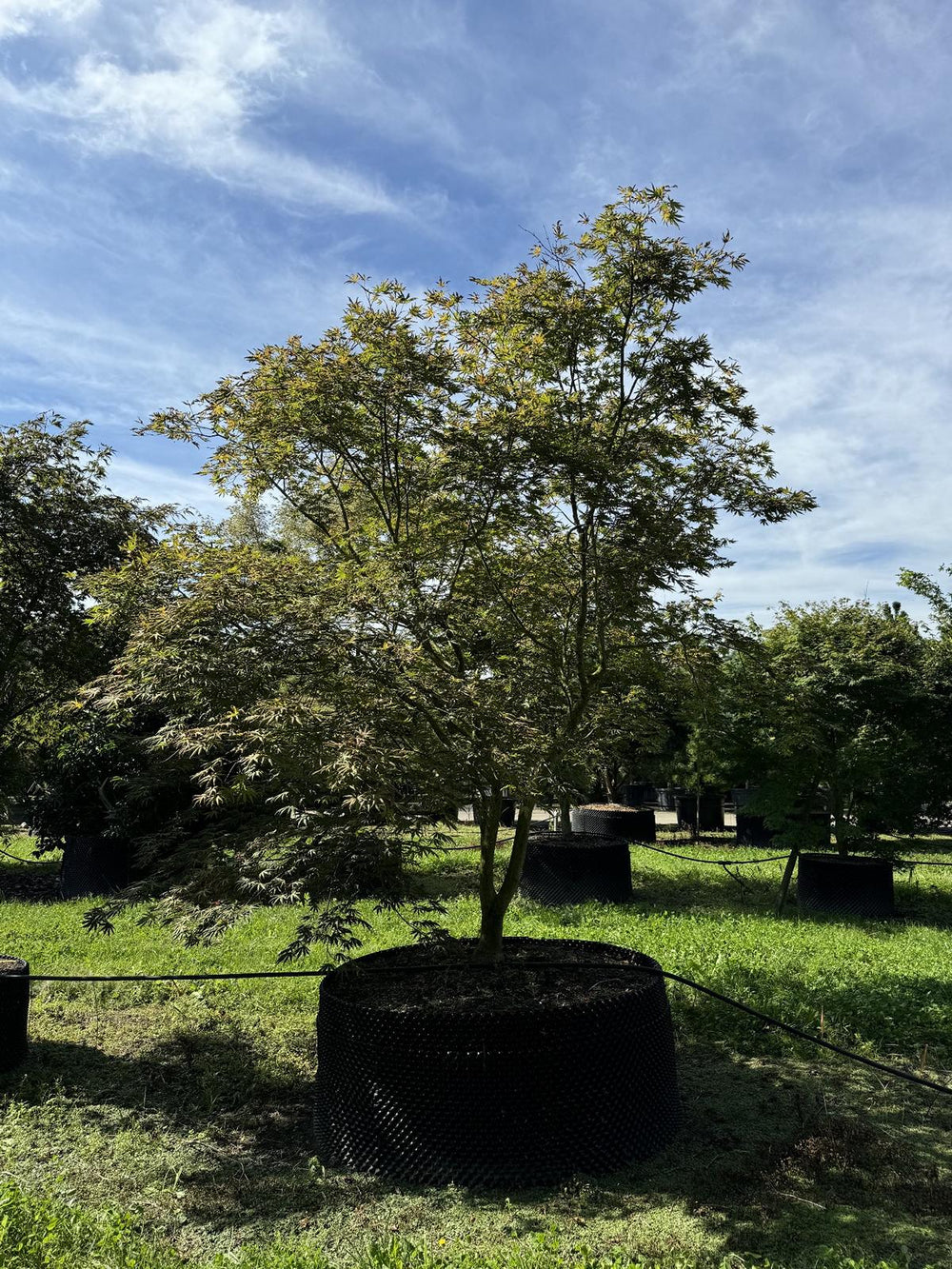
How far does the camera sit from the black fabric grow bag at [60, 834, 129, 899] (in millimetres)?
11023

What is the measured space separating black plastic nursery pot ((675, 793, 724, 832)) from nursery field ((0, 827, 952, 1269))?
10036 millimetres

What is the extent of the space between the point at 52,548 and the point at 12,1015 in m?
4.26

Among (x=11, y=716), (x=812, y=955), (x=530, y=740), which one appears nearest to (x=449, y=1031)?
(x=530, y=740)

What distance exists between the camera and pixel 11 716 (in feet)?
29.7

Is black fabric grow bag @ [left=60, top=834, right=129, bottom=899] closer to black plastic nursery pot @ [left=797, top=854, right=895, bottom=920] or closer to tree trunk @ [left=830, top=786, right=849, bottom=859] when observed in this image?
black plastic nursery pot @ [left=797, top=854, right=895, bottom=920]

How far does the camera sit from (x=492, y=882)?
4.94 meters

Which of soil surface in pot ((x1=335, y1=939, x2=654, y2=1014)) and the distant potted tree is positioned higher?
the distant potted tree

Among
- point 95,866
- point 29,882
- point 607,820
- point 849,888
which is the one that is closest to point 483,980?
point 849,888

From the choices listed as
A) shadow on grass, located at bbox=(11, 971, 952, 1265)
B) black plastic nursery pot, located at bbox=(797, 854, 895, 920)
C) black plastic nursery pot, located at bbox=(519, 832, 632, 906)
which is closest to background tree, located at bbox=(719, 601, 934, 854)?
black plastic nursery pot, located at bbox=(797, 854, 895, 920)

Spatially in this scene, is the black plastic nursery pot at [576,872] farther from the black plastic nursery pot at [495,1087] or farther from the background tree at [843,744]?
the black plastic nursery pot at [495,1087]

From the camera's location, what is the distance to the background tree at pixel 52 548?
25.6 feet

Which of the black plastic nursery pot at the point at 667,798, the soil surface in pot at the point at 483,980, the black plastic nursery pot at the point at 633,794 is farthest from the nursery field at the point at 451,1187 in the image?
the black plastic nursery pot at the point at 633,794

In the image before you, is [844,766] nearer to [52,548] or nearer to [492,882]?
[492,882]

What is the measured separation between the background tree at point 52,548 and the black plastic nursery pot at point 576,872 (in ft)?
16.4
